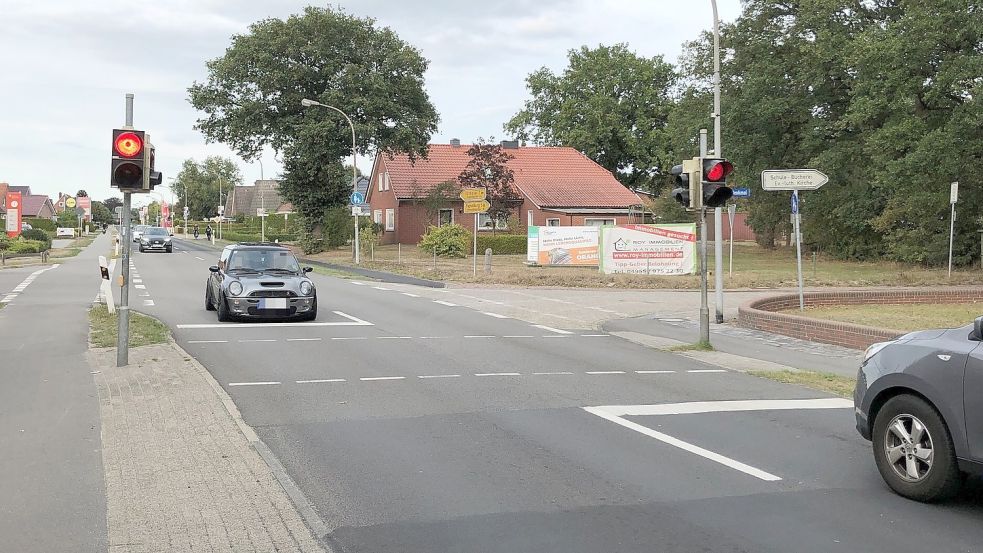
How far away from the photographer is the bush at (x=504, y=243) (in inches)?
1885

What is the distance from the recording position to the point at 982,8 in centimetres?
2786

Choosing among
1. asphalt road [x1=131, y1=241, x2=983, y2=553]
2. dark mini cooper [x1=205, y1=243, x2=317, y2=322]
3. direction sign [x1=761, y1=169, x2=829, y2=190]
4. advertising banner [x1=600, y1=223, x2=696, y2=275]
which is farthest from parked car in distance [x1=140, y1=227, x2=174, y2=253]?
direction sign [x1=761, y1=169, x2=829, y2=190]

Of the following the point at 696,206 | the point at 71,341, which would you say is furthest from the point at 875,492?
the point at 71,341

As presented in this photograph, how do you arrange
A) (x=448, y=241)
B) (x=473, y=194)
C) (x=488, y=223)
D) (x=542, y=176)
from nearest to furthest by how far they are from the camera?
(x=473, y=194)
(x=448, y=241)
(x=488, y=223)
(x=542, y=176)

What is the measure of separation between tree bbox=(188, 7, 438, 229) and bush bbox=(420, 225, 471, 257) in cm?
697

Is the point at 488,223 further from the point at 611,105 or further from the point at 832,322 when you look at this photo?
the point at 832,322

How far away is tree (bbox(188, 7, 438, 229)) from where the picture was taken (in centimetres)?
4759

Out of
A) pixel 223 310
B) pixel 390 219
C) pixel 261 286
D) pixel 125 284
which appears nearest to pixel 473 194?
pixel 261 286

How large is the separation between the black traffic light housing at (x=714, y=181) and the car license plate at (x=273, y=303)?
7.46m

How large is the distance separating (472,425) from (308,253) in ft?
149

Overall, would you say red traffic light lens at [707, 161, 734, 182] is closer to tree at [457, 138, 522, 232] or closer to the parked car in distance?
tree at [457, 138, 522, 232]

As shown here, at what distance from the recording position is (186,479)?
595cm

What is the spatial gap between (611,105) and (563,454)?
62.8 metres

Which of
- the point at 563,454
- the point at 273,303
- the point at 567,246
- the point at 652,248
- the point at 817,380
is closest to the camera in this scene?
the point at 563,454
